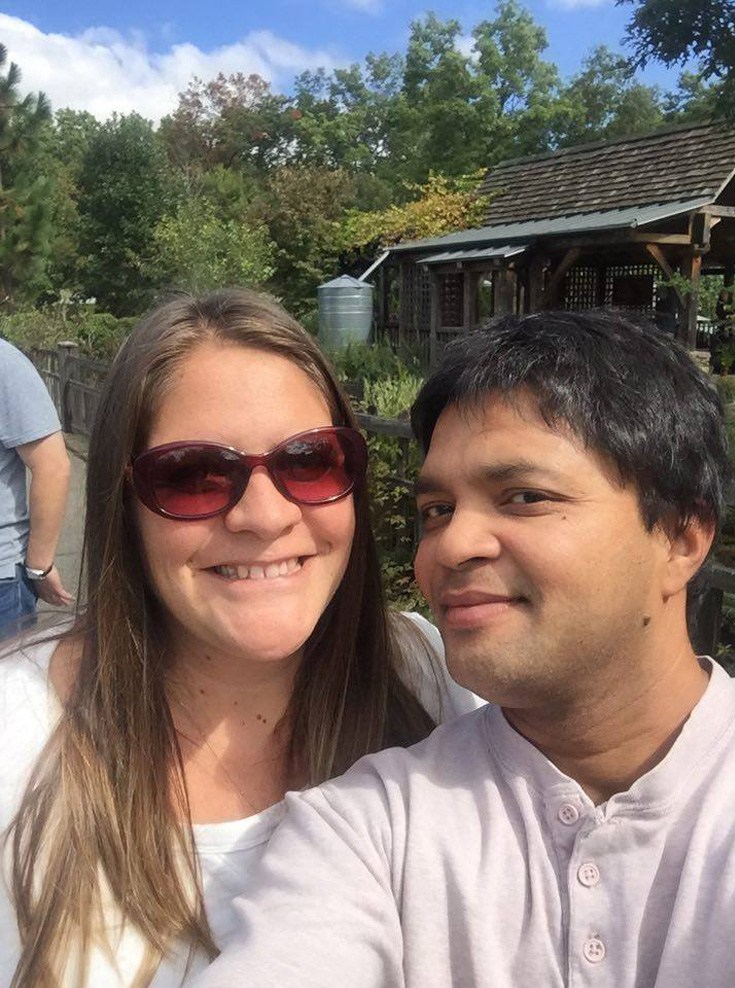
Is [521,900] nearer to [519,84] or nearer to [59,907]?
[59,907]

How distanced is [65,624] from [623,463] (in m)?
1.16

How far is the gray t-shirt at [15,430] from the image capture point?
345cm

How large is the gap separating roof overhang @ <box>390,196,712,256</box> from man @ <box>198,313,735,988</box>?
38.9ft

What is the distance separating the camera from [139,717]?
1.62m

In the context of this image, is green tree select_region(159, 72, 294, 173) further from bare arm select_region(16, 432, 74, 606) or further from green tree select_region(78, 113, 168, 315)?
bare arm select_region(16, 432, 74, 606)

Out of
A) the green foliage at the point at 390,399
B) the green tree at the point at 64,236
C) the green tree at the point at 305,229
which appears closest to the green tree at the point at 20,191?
the green tree at the point at 64,236

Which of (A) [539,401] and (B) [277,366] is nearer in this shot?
(A) [539,401]

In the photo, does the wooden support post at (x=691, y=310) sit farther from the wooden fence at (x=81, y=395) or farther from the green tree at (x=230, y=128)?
the green tree at (x=230, y=128)

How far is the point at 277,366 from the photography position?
65.2 inches

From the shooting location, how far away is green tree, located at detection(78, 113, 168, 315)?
27703 mm

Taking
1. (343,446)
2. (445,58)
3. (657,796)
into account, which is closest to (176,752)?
(343,446)

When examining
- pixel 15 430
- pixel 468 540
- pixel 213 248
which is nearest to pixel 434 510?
pixel 468 540

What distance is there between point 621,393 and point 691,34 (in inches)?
207

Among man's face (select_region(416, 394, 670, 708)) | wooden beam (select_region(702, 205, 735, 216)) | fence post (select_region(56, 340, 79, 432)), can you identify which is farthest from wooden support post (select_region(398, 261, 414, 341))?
man's face (select_region(416, 394, 670, 708))
